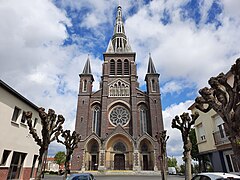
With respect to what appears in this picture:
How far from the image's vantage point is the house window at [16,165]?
36.1 feet

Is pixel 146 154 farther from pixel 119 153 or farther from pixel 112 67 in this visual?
pixel 112 67

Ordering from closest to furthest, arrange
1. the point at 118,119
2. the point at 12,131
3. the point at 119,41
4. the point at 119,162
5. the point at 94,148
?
the point at 12,131 → the point at 119,162 → the point at 94,148 → the point at 118,119 → the point at 119,41

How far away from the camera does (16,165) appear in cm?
1164

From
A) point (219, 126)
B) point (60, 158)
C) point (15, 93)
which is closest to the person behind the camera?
point (15, 93)

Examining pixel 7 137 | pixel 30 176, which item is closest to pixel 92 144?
pixel 30 176

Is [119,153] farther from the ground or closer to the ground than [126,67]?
closer to the ground

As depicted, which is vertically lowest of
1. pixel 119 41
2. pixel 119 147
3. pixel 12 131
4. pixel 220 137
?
pixel 220 137

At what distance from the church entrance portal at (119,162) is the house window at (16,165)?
19.1 metres

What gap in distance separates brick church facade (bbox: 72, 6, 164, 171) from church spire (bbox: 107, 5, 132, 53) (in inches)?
96.9

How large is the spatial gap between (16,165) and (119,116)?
72.0ft

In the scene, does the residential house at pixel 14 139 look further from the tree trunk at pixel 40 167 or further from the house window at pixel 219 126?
the house window at pixel 219 126

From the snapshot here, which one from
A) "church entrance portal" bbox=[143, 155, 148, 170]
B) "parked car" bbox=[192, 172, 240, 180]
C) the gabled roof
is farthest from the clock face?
"parked car" bbox=[192, 172, 240, 180]

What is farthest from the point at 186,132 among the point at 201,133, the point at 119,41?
the point at 119,41

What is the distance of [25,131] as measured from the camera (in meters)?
12.5
